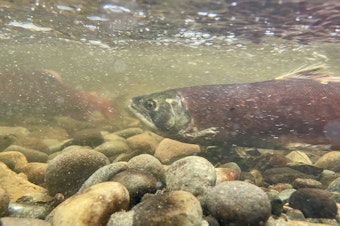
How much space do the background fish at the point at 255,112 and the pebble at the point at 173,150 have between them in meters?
0.42

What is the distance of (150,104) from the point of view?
21.2 ft

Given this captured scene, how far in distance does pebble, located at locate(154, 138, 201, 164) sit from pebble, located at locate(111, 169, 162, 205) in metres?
2.72

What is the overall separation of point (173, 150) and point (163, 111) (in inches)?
37.1

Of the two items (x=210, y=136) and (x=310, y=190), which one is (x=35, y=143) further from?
(x=310, y=190)

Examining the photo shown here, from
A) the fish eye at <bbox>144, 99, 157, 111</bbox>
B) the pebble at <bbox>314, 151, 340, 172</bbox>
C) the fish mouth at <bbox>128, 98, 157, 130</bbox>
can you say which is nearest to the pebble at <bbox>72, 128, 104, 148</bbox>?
the fish mouth at <bbox>128, 98, 157, 130</bbox>

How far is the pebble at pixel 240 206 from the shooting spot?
3.01 meters

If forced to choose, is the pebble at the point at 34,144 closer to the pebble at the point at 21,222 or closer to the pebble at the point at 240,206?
the pebble at the point at 21,222

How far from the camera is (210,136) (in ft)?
20.1

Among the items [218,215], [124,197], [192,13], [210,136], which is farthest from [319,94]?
[192,13]

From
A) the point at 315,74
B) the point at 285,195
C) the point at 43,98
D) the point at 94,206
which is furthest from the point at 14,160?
the point at 43,98

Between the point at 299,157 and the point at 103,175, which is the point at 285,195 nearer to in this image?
the point at 103,175

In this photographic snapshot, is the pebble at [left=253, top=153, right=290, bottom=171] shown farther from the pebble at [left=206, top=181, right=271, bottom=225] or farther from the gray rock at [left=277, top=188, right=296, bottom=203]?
the pebble at [left=206, top=181, right=271, bottom=225]

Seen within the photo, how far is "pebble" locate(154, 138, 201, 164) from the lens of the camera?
6.46m

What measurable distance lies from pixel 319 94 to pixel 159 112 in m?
3.26
